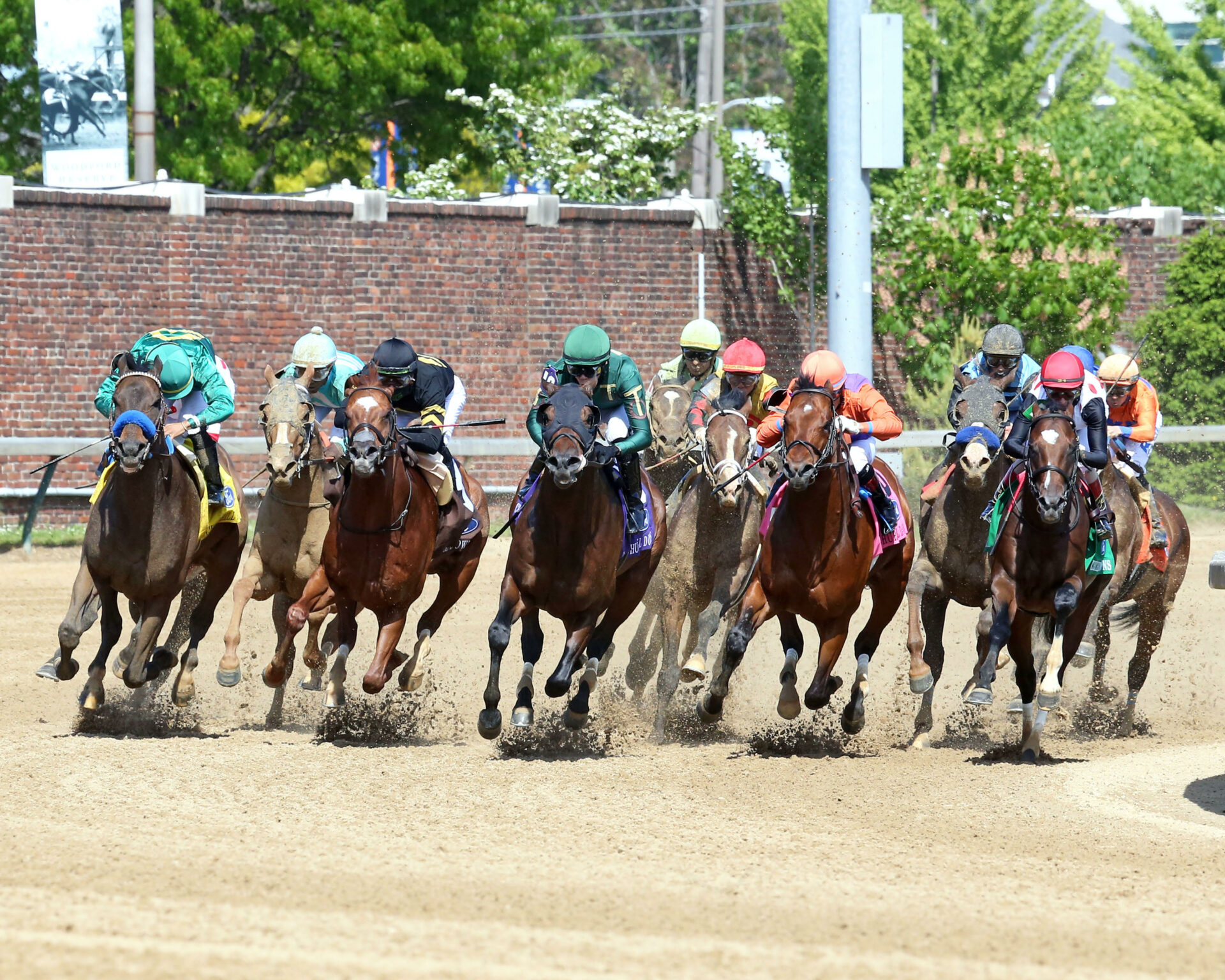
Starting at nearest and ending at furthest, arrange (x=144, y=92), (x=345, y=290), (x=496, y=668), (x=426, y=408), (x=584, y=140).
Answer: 1. (x=496, y=668)
2. (x=426, y=408)
3. (x=144, y=92)
4. (x=345, y=290)
5. (x=584, y=140)

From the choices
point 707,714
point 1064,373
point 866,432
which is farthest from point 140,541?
point 1064,373

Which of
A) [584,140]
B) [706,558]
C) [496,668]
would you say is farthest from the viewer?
[584,140]

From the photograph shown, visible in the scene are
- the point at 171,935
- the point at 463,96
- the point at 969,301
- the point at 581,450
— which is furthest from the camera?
the point at 463,96

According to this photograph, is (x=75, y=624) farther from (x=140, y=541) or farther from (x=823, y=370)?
(x=823, y=370)

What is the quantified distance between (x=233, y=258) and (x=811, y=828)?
14.4 meters

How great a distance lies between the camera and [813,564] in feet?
33.1

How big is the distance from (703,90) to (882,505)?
1089 inches

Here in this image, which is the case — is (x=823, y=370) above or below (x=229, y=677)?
above

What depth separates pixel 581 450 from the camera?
372 inches

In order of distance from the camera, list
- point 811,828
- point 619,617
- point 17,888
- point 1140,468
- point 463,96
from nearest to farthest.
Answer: point 17,888 → point 811,828 → point 619,617 → point 1140,468 → point 463,96

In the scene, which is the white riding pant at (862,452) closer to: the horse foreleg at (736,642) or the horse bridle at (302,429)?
the horse foreleg at (736,642)

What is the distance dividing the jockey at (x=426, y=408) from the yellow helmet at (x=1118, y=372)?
4150mm

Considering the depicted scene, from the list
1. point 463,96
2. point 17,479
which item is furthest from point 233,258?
point 463,96

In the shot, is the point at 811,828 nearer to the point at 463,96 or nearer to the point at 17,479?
the point at 17,479
